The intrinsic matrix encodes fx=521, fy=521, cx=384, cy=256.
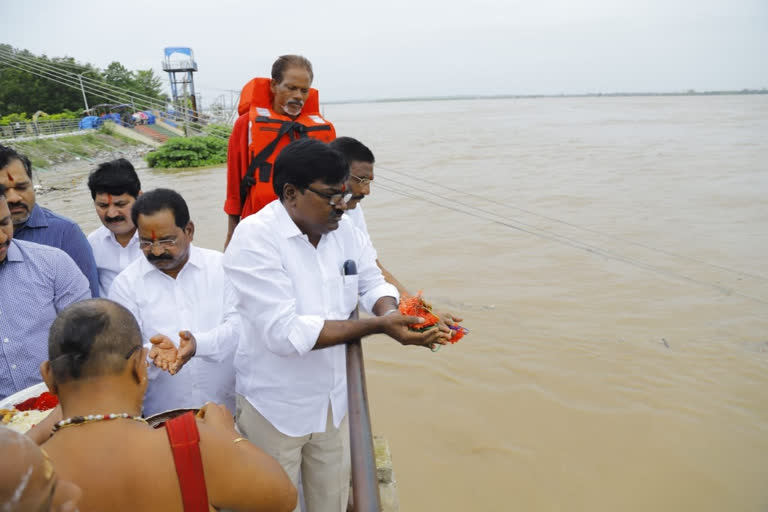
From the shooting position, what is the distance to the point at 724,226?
1027cm

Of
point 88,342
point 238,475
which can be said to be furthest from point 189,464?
point 88,342

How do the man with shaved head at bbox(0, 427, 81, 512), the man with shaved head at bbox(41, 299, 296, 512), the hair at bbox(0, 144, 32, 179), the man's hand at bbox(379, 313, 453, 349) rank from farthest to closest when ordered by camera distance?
the hair at bbox(0, 144, 32, 179), the man's hand at bbox(379, 313, 453, 349), the man with shaved head at bbox(41, 299, 296, 512), the man with shaved head at bbox(0, 427, 81, 512)

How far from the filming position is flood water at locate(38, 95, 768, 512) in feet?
13.7

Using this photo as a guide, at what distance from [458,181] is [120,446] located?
15.3 meters

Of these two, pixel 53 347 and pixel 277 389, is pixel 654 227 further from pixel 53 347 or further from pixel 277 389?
pixel 53 347

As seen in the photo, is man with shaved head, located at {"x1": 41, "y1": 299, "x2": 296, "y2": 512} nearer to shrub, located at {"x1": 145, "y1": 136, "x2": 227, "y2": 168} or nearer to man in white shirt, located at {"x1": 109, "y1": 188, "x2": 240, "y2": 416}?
man in white shirt, located at {"x1": 109, "y1": 188, "x2": 240, "y2": 416}

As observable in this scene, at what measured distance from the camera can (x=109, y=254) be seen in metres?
3.03

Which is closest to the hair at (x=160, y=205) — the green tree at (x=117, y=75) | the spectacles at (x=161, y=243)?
the spectacles at (x=161, y=243)

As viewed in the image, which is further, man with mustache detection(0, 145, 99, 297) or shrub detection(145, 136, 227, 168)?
shrub detection(145, 136, 227, 168)

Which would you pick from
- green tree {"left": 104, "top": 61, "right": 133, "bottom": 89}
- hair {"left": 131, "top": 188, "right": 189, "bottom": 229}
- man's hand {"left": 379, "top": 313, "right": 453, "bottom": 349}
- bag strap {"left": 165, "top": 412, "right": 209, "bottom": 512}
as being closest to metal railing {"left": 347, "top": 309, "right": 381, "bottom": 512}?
man's hand {"left": 379, "top": 313, "right": 453, "bottom": 349}

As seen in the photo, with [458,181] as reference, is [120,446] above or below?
above

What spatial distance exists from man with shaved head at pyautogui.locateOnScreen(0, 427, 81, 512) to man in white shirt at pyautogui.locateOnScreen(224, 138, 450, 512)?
1.01 metres

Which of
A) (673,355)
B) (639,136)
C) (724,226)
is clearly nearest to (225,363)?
(673,355)

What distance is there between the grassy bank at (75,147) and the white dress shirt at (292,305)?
19729 mm
